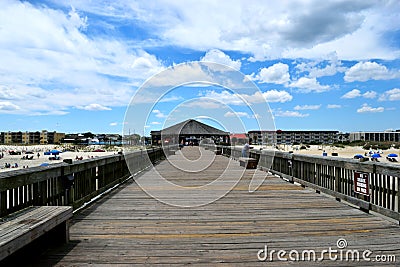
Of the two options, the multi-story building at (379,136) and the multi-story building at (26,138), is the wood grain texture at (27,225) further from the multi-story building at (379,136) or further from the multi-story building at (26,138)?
the multi-story building at (26,138)

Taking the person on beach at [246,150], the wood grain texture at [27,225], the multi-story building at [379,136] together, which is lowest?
the wood grain texture at [27,225]

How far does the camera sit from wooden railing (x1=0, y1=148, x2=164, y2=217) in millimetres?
3834

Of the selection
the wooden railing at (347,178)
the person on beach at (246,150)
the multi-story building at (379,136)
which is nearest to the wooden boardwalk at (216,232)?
the wooden railing at (347,178)

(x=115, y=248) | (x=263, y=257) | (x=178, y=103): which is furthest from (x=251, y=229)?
(x=178, y=103)

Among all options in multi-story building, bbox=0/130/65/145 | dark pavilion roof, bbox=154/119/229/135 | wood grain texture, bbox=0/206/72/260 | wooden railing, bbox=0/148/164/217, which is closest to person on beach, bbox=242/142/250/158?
wooden railing, bbox=0/148/164/217

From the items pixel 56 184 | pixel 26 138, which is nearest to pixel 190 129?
pixel 56 184

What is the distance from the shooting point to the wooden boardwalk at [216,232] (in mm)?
3594

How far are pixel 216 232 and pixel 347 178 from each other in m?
3.11

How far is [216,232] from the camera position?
4.55 meters

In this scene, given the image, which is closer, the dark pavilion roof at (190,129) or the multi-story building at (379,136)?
the dark pavilion roof at (190,129)

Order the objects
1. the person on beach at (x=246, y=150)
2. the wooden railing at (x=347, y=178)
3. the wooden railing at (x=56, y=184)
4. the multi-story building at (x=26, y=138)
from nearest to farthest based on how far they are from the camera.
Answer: the wooden railing at (x=56, y=184), the wooden railing at (x=347, y=178), the person on beach at (x=246, y=150), the multi-story building at (x=26, y=138)

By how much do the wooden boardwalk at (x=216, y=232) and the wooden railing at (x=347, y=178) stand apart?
0.64ft

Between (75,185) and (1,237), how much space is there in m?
2.88

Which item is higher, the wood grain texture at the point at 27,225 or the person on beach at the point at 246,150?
the person on beach at the point at 246,150
